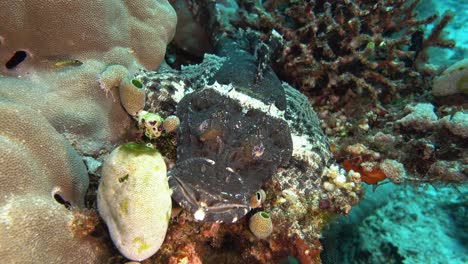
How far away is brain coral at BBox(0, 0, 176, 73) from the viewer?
3.57 metres

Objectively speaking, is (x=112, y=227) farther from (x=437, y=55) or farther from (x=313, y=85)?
(x=437, y=55)

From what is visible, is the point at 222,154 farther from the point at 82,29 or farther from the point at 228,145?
the point at 82,29

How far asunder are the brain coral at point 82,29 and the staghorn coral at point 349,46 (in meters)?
1.98

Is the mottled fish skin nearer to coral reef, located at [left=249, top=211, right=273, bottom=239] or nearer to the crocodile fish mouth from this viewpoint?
the crocodile fish mouth

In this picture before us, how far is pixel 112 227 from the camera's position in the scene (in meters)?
2.41

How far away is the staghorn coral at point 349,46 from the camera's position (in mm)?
5988

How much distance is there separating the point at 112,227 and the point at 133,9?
3.44 metres

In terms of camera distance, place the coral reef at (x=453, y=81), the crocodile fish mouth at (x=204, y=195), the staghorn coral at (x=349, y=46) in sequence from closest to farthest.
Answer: the crocodile fish mouth at (x=204, y=195) → the coral reef at (x=453, y=81) → the staghorn coral at (x=349, y=46)

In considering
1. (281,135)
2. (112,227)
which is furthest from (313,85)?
(112,227)

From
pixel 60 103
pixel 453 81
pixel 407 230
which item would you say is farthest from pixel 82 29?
pixel 453 81

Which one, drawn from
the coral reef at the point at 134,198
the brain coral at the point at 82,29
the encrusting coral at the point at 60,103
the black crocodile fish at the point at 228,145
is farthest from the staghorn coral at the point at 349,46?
the coral reef at the point at 134,198

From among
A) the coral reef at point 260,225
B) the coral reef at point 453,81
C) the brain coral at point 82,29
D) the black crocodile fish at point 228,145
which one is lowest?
the coral reef at point 260,225

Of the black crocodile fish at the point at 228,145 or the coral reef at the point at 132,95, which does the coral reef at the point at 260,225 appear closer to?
the black crocodile fish at the point at 228,145

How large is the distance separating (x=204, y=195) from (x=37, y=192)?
4.27ft
